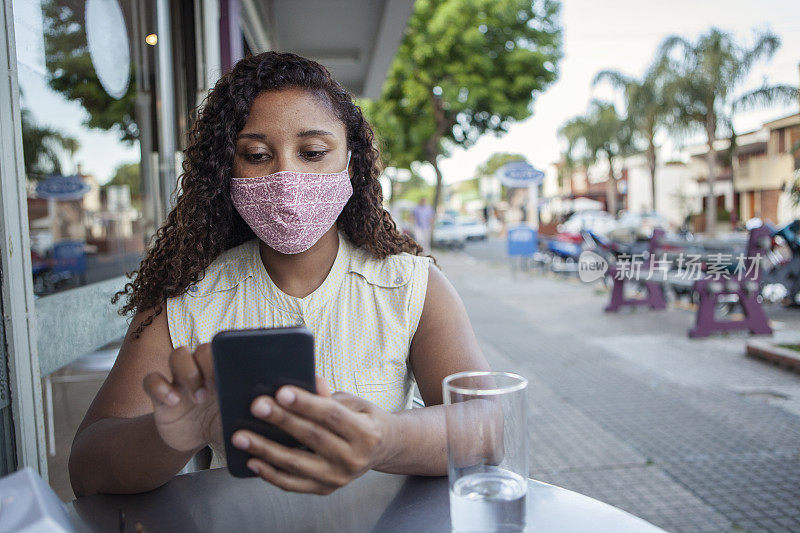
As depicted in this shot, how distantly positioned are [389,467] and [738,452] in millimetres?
3375

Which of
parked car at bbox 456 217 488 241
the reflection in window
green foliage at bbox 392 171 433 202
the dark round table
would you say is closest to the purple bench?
the reflection in window

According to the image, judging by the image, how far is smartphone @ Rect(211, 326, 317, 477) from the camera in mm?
863

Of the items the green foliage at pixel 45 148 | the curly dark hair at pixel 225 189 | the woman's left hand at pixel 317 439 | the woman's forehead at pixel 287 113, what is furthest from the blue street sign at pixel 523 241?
the woman's left hand at pixel 317 439

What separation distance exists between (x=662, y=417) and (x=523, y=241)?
8857 millimetres

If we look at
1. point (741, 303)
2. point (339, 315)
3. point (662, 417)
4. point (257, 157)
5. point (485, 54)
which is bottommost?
point (662, 417)

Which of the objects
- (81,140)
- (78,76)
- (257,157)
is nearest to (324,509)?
(257,157)

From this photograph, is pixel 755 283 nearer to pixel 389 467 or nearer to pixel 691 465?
pixel 691 465

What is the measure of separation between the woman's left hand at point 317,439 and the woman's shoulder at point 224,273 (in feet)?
2.64

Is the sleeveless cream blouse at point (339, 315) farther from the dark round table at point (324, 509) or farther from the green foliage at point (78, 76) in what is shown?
the green foliage at point (78, 76)

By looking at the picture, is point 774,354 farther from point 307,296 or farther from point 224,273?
point 224,273

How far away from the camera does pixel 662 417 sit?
14.6 ft

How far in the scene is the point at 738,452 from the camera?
379 cm

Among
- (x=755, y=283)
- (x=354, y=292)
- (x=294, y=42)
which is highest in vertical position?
→ (x=294, y=42)

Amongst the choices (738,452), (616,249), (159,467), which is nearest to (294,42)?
(616,249)
